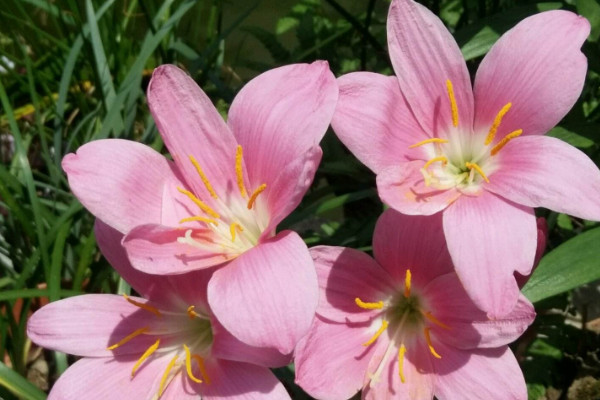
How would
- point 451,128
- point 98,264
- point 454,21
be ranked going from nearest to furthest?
1. point 451,128
2. point 98,264
3. point 454,21

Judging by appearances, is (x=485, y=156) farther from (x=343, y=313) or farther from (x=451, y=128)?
(x=343, y=313)

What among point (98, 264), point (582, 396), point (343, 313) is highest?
point (343, 313)

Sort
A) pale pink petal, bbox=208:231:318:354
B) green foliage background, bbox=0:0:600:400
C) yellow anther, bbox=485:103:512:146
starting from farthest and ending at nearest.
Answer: green foliage background, bbox=0:0:600:400, yellow anther, bbox=485:103:512:146, pale pink petal, bbox=208:231:318:354

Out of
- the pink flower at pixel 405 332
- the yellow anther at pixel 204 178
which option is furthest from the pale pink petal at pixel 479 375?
the yellow anther at pixel 204 178

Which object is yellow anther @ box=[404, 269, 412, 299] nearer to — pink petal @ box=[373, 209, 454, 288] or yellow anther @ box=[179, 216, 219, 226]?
pink petal @ box=[373, 209, 454, 288]

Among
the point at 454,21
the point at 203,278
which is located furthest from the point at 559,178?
the point at 454,21

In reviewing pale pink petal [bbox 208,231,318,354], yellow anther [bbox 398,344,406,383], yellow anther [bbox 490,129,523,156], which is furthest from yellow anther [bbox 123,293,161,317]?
yellow anther [bbox 490,129,523,156]

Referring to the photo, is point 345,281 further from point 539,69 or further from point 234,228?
point 539,69
